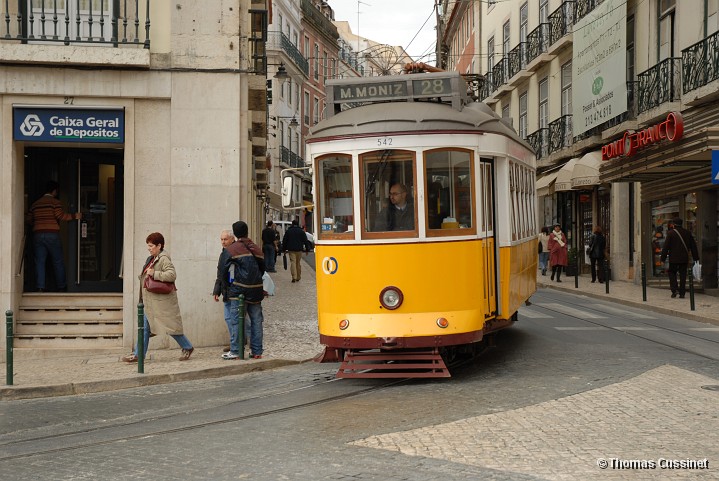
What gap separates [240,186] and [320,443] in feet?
25.2

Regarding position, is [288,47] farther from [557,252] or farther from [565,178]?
[557,252]

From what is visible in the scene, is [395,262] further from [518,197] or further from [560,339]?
[560,339]

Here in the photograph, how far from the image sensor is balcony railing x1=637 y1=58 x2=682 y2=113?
24109 millimetres

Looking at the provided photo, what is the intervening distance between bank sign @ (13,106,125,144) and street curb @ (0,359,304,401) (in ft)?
14.0

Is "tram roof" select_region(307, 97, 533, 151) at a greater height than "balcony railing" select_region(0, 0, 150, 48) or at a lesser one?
lesser

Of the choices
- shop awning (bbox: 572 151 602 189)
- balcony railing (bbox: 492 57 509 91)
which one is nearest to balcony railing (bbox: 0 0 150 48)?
shop awning (bbox: 572 151 602 189)

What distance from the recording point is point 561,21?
33906mm

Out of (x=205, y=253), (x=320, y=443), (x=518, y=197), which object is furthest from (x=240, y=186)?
(x=320, y=443)

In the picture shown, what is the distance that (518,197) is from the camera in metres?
11.8

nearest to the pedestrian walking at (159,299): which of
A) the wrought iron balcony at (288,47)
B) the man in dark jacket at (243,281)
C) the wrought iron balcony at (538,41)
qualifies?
the man in dark jacket at (243,281)

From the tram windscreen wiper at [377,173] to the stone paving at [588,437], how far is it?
116 inches

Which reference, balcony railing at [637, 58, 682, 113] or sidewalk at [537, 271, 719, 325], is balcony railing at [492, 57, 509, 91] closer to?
sidewalk at [537, 271, 719, 325]

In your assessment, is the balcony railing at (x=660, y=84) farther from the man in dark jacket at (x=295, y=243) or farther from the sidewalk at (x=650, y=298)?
the man in dark jacket at (x=295, y=243)

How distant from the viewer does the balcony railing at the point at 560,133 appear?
33844 millimetres
